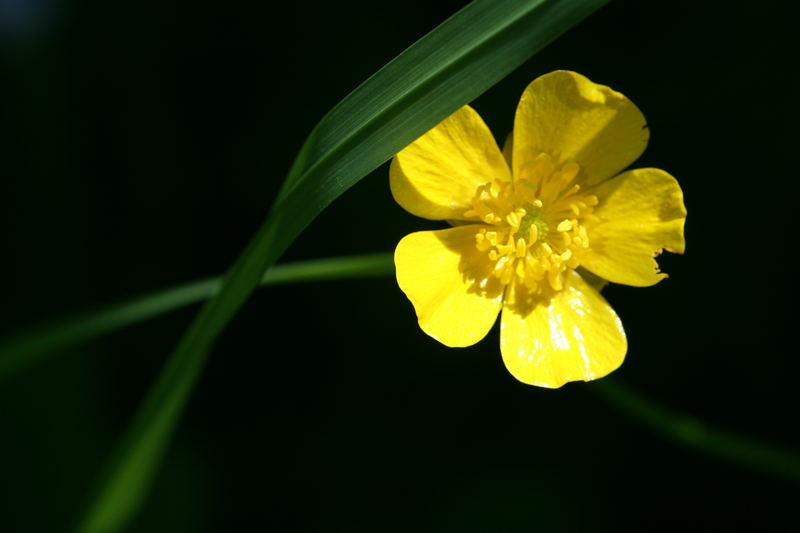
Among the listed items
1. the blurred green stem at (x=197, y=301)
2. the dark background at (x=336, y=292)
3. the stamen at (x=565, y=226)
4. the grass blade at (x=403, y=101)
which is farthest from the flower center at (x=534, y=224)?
the dark background at (x=336, y=292)

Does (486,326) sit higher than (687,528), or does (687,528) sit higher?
(486,326)

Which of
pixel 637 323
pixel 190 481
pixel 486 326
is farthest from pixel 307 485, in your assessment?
pixel 486 326

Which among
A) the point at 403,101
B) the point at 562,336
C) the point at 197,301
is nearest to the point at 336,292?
→ the point at 197,301

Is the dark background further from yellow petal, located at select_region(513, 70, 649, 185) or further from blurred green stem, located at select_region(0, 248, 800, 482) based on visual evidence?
yellow petal, located at select_region(513, 70, 649, 185)

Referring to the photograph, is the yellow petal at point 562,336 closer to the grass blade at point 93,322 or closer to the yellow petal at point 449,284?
the yellow petal at point 449,284

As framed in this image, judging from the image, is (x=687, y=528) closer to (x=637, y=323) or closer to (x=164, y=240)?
(x=637, y=323)
